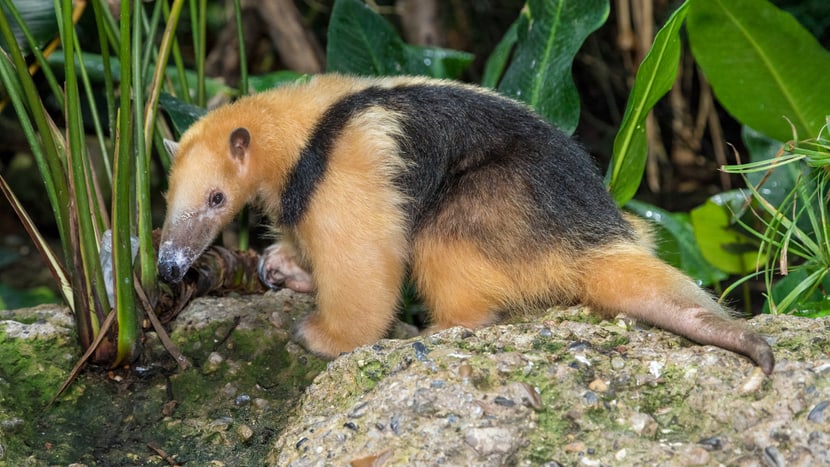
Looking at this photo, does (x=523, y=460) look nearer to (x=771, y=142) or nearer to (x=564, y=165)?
(x=564, y=165)

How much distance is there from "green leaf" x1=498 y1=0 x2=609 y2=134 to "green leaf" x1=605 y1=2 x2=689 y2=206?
0.43 m

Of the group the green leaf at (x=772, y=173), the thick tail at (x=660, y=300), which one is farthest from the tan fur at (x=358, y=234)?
the green leaf at (x=772, y=173)

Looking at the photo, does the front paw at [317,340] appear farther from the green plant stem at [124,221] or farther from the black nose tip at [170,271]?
the green plant stem at [124,221]

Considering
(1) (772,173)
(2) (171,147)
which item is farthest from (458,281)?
(1) (772,173)

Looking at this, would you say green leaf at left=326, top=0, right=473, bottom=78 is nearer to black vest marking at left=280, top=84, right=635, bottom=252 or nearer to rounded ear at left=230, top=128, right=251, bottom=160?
black vest marking at left=280, top=84, right=635, bottom=252

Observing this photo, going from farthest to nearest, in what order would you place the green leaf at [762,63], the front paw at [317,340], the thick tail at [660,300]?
the green leaf at [762,63], the front paw at [317,340], the thick tail at [660,300]

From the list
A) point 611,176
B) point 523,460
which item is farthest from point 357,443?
point 611,176

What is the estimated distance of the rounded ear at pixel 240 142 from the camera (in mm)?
3652

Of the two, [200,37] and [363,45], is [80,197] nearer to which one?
[200,37]

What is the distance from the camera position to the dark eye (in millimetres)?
3799

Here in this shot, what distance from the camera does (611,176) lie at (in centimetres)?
449

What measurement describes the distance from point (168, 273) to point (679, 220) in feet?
9.57

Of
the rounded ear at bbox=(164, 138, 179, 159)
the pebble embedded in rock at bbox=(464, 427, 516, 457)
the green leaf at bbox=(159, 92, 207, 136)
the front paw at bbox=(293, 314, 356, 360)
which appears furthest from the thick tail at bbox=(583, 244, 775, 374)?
the green leaf at bbox=(159, 92, 207, 136)

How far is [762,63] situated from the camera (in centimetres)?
448
